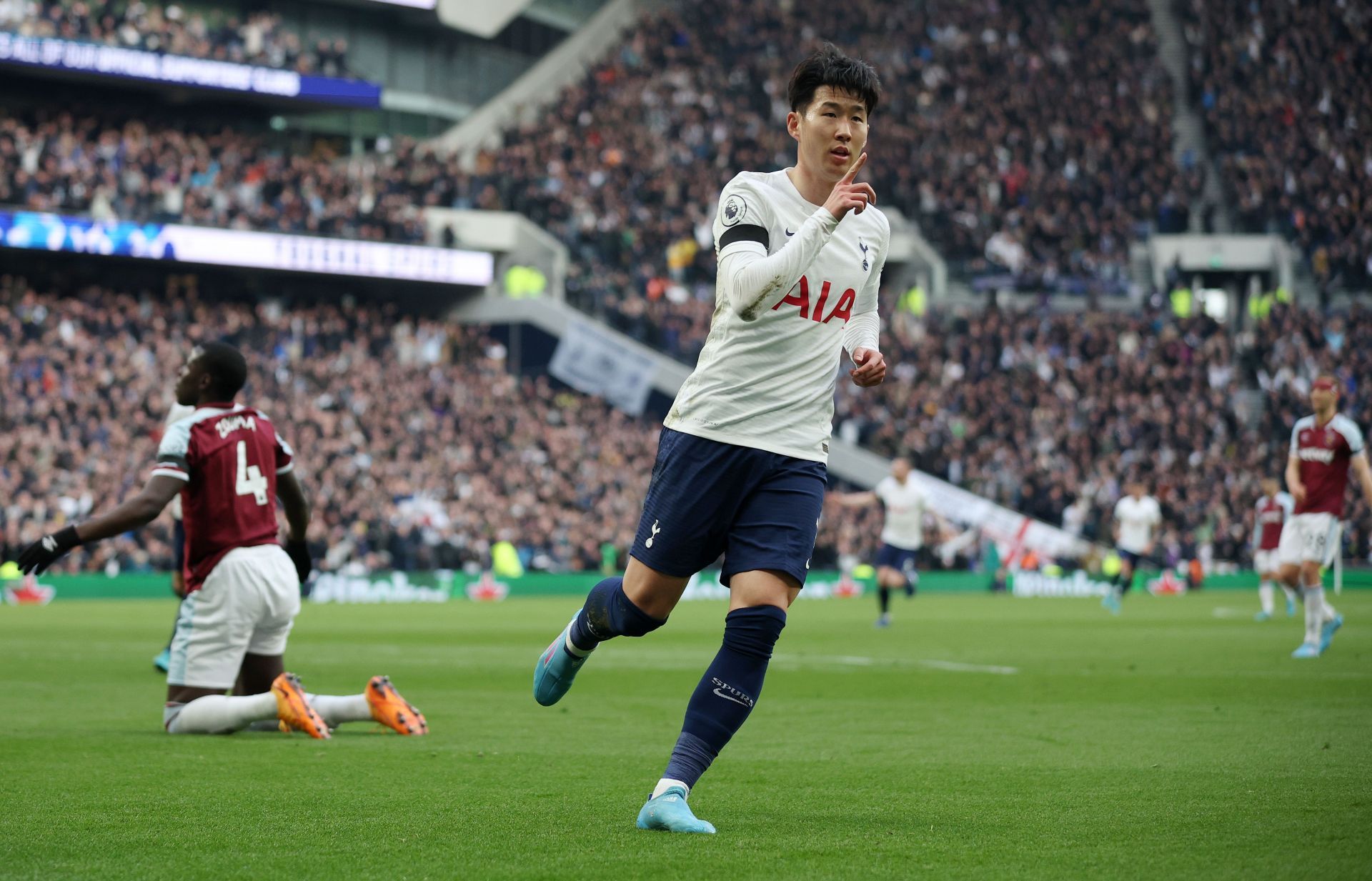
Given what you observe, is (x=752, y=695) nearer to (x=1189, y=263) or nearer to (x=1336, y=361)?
(x=1336, y=361)

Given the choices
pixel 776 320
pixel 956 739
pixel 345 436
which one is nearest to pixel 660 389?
pixel 345 436

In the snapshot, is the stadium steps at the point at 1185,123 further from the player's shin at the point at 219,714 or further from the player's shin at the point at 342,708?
the player's shin at the point at 219,714

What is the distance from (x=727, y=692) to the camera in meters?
5.45

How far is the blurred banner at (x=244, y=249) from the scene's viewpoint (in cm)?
3538

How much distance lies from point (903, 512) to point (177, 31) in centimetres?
2509

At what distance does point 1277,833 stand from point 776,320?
231 cm

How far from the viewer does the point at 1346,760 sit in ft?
23.8

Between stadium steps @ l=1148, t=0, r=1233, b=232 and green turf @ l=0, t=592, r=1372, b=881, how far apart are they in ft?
112

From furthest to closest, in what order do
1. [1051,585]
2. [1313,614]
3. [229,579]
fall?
[1051,585]
[1313,614]
[229,579]

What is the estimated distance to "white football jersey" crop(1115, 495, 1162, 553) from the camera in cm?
2755

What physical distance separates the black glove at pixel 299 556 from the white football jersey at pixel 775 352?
12.3ft

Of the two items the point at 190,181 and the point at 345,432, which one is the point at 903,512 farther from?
the point at 190,181

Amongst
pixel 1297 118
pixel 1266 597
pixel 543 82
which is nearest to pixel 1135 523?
pixel 1266 597

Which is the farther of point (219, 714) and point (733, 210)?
point (219, 714)
